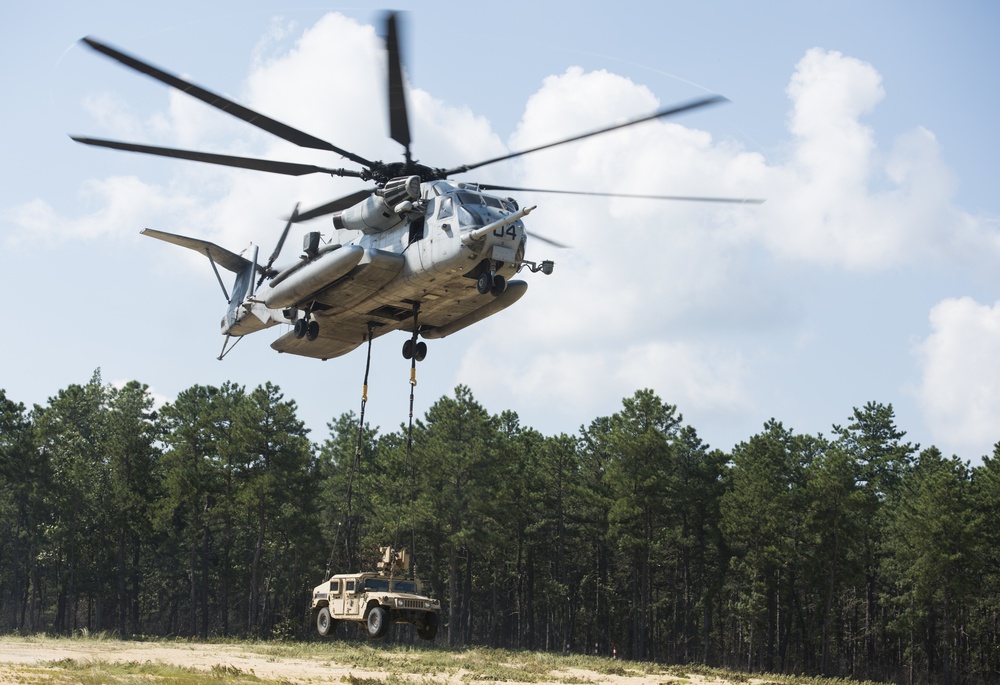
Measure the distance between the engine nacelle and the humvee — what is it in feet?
24.3

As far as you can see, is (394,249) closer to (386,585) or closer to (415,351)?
(415,351)

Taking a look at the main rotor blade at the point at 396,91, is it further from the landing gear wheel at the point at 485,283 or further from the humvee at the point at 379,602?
the humvee at the point at 379,602

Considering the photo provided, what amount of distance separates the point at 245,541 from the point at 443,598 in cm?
1597

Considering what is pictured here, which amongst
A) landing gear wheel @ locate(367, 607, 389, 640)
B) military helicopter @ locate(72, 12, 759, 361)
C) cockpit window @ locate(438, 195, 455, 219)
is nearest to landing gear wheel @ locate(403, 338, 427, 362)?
military helicopter @ locate(72, 12, 759, 361)

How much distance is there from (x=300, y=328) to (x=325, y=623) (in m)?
6.89

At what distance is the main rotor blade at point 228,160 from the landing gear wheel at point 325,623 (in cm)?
994

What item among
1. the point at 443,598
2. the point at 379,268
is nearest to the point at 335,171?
the point at 379,268

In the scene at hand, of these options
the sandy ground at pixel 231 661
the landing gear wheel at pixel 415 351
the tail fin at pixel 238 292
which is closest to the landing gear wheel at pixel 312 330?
the landing gear wheel at pixel 415 351

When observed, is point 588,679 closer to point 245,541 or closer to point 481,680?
point 481,680

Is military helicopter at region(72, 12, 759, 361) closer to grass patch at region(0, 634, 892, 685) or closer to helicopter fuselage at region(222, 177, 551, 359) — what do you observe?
helicopter fuselage at region(222, 177, 551, 359)

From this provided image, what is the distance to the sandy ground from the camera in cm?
3759

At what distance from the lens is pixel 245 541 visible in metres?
73.9

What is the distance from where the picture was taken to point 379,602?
21359 mm

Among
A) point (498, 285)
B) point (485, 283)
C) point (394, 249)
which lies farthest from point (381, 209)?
point (498, 285)
